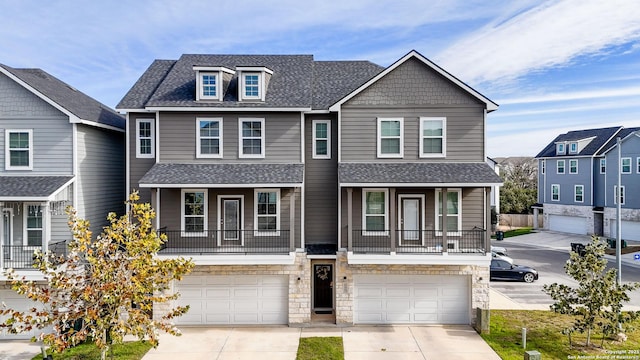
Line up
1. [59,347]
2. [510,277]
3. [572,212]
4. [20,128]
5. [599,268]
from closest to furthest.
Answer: [59,347] < [599,268] < [20,128] < [510,277] < [572,212]

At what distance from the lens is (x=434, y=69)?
16.0 m

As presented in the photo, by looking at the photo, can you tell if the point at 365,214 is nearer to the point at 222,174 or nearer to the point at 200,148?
the point at 222,174

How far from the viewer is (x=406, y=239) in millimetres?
16266

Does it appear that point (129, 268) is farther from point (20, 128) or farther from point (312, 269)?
point (20, 128)

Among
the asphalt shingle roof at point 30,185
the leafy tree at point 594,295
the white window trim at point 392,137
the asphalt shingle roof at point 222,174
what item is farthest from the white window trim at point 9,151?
the leafy tree at point 594,295

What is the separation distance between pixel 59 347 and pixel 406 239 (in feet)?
39.4

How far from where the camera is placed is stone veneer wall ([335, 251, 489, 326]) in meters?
15.6

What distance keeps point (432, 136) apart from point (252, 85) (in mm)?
7798

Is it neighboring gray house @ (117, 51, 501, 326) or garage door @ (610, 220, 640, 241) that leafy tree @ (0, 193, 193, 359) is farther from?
garage door @ (610, 220, 640, 241)

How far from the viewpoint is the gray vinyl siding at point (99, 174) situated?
637 inches

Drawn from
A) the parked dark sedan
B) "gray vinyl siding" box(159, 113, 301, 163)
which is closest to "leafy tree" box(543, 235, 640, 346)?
the parked dark sedan

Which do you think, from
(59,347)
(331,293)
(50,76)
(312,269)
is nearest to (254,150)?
(312,269)

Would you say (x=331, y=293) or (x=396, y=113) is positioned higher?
(x=396, y=113)

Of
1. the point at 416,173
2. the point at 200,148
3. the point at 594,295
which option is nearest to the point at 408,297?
the point at 416,173
